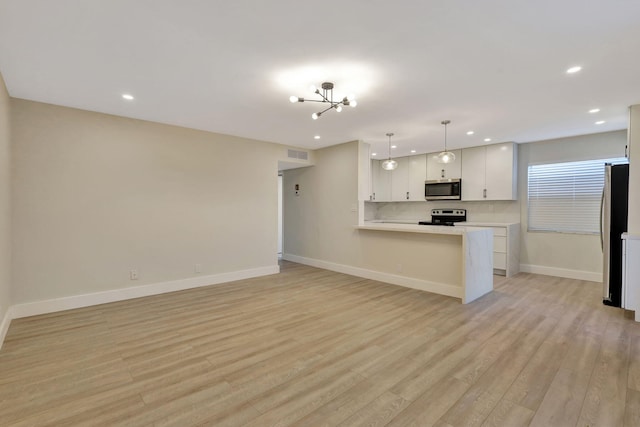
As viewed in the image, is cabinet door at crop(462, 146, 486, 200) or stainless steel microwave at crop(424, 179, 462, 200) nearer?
cabinet door at crop(462, 146, 486, 200)

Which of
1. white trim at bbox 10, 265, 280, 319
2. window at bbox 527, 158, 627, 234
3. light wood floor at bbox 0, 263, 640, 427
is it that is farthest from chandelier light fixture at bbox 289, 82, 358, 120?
window at bbox 527, 158, 627, 234

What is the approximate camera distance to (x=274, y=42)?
89.1 inches

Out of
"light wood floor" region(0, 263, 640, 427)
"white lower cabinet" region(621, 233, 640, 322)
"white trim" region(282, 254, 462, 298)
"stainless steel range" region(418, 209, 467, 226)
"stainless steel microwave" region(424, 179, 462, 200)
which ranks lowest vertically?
"light wood floor" region(0, 263, 640, 427)

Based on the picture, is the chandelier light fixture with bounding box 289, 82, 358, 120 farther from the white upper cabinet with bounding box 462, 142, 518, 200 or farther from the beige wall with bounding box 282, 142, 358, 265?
the white upper cabinet with bounding box 462, 142, 518, 200

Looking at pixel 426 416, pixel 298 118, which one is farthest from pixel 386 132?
pixel 426 416

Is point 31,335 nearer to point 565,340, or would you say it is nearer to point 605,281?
point 565,340

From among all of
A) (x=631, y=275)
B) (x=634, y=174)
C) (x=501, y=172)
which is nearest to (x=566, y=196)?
(x=501, y=172)

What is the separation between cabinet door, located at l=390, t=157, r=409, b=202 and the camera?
7.29 meters

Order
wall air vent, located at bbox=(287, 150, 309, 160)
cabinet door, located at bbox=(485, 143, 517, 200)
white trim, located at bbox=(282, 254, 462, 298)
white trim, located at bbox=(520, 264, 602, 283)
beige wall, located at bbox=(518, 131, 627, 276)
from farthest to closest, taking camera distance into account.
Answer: wall air vent, located at bbox=(287, 150, 309, 160) < cabinet door, located at bbox=(485, 143, 517, 200) < white trim, located at bbox=(520, 264, 602, 283) < beige wall, located at bbox=(518, 131, 627, 276) < white trim, located at bbox=(282, 254, 462, 298)

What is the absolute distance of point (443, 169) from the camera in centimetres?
A: 662

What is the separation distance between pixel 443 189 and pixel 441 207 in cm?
65

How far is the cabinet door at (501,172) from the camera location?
569cm

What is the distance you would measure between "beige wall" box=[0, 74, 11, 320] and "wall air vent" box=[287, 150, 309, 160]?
393cm

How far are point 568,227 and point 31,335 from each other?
7.89 metres
